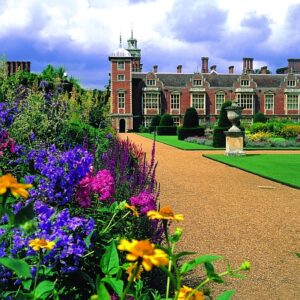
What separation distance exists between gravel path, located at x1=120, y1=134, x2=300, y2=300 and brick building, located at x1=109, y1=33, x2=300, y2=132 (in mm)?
38693

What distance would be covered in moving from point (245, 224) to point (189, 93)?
44.8 metres

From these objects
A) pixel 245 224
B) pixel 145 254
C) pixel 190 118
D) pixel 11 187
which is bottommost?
pixel 245 224

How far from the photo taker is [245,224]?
5602 millimetres

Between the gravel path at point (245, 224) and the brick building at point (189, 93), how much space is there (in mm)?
38693

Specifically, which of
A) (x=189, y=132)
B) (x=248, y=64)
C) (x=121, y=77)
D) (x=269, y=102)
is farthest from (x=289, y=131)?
(x=248, y=64)

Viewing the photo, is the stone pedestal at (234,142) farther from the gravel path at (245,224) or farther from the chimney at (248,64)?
the chimney at (248,64)

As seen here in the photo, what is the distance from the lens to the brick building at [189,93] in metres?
48.6

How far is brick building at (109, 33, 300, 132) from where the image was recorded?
159ft

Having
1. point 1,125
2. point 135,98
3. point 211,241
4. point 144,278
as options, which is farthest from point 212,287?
point 135,98

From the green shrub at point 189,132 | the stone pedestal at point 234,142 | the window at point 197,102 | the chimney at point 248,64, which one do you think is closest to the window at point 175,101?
the window at point 197,102

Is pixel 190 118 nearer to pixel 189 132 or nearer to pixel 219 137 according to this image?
pixel 189 132

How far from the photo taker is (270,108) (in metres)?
50.7

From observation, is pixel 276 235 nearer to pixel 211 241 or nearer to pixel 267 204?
pixel 211 241

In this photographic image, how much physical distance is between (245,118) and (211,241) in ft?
151
